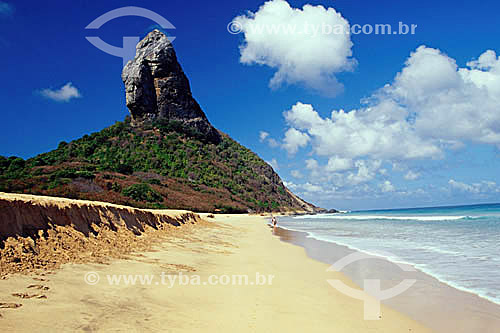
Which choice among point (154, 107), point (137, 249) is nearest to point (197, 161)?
point (154, 107)

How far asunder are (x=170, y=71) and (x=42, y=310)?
9016 centimetres

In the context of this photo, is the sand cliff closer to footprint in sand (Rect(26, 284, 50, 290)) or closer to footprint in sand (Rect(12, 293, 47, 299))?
footprint in sand (Rect(26, 284, 50, 290))

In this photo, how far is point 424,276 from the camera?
8016 millimetres

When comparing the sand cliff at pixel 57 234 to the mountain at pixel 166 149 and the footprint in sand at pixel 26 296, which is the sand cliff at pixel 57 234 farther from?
the mountain at pixel 166 149

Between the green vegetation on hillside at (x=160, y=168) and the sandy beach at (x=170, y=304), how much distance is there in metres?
31.6

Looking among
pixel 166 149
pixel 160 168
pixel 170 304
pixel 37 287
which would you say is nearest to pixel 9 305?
pixel 37 287

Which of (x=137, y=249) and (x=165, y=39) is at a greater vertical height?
(x=165, y=39)

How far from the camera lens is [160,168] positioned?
67.2m

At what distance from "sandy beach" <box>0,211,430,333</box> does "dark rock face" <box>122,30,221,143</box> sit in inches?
3252

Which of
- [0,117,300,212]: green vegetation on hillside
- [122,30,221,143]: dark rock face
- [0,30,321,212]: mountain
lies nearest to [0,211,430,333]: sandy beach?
[0,117,300,212]: green vegetation on hillside

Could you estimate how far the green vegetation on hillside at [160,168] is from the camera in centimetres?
4388

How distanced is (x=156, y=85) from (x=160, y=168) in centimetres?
3011

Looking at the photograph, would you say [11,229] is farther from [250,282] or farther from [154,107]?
[154,107]

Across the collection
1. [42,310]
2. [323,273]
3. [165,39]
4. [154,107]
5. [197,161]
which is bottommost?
[323,273]
